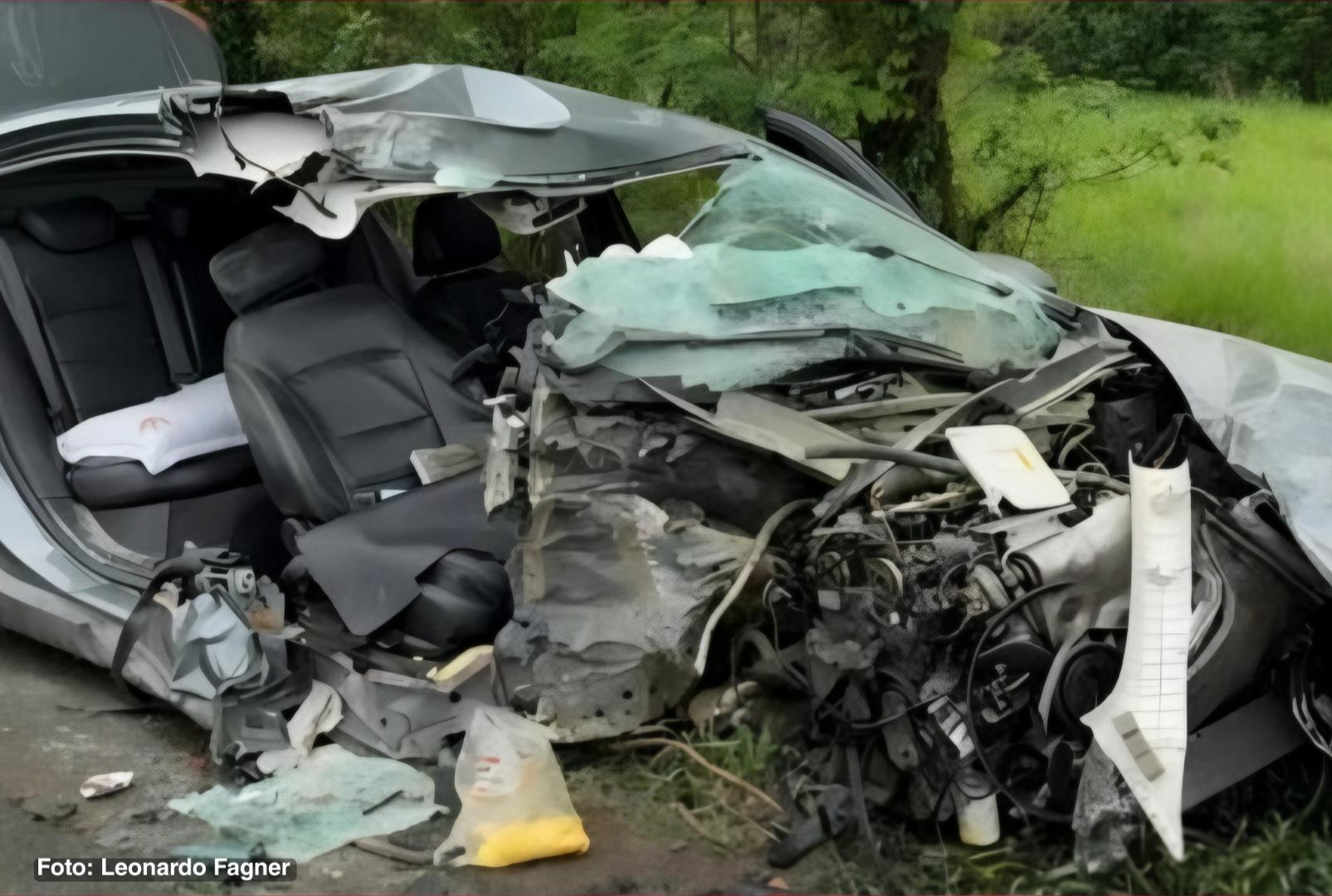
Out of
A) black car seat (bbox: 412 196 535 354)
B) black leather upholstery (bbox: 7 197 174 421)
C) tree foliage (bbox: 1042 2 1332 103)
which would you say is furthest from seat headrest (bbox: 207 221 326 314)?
tree foliage (bbox: 1042 2 1332 103)

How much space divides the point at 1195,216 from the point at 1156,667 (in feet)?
15.2

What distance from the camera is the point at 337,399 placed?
313cm

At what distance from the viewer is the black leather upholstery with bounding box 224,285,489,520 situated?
306cm

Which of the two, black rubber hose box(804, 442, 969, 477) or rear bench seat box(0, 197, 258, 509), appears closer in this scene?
black rubber hose box(804, 442, 969, 477)

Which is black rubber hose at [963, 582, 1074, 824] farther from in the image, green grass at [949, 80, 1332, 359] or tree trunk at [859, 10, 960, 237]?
tree trunk at [859, 10, 960, 237]

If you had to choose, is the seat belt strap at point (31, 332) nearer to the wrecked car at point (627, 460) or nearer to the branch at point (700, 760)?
the wrecked car at point (627, 460)

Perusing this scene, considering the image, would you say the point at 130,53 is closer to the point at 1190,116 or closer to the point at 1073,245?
the point at 1073,245

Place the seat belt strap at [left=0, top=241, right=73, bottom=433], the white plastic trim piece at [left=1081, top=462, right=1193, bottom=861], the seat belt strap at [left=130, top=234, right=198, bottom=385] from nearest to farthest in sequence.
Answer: the white plastic trim piece at [left=1081, top=462, right=1193, bottom=861], the seat belt strap at [left=0, top=241, right=73, bottom=433], the seat belt strap at [left=130, top=234, right=198, bottom=385]

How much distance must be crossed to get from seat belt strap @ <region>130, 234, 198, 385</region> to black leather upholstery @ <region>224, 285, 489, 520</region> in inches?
28.5

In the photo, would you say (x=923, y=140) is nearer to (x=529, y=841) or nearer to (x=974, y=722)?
(x=974, y=722)

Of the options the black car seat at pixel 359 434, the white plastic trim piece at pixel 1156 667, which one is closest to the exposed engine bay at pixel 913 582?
the white plastic trim piece at pixel 1156 667

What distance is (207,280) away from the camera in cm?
391

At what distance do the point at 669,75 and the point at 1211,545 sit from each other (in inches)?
224

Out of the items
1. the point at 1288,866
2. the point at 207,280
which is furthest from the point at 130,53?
the point at 1288,866
